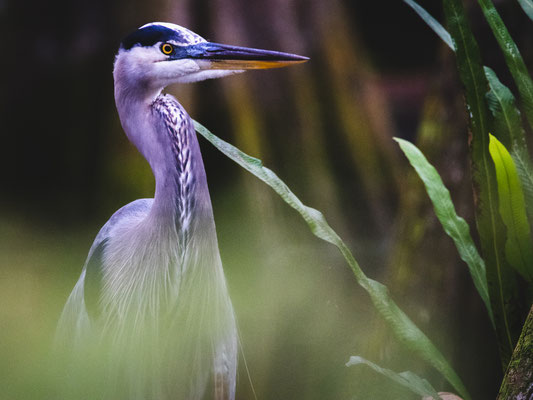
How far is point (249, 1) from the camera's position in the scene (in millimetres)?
1043

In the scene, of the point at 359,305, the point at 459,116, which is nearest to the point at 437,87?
the point at 459,116

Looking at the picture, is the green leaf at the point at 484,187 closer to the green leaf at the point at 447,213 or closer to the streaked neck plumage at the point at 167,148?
the green leaf at the point at 447,213

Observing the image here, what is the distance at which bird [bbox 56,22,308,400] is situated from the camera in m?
0.82

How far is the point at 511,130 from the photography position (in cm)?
97

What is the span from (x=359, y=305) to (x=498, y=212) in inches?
13.5

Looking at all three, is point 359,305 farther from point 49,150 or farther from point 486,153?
point 49,150

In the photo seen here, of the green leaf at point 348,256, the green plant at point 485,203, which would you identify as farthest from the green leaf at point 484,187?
the green leaf at point 348,256

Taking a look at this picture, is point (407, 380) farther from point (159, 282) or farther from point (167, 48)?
point (167, 48)

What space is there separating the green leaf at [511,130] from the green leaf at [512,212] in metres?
0.09

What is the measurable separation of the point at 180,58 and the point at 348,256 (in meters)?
0.39

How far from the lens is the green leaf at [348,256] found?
34.4 inches

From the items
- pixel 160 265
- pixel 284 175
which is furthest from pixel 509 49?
pixel 160 265

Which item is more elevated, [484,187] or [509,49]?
[509,49]

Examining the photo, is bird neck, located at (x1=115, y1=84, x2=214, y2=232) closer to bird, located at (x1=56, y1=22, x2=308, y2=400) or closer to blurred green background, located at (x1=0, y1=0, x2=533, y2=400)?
bird, located at (x1=56, y1=22, x2=308, y2=400)
